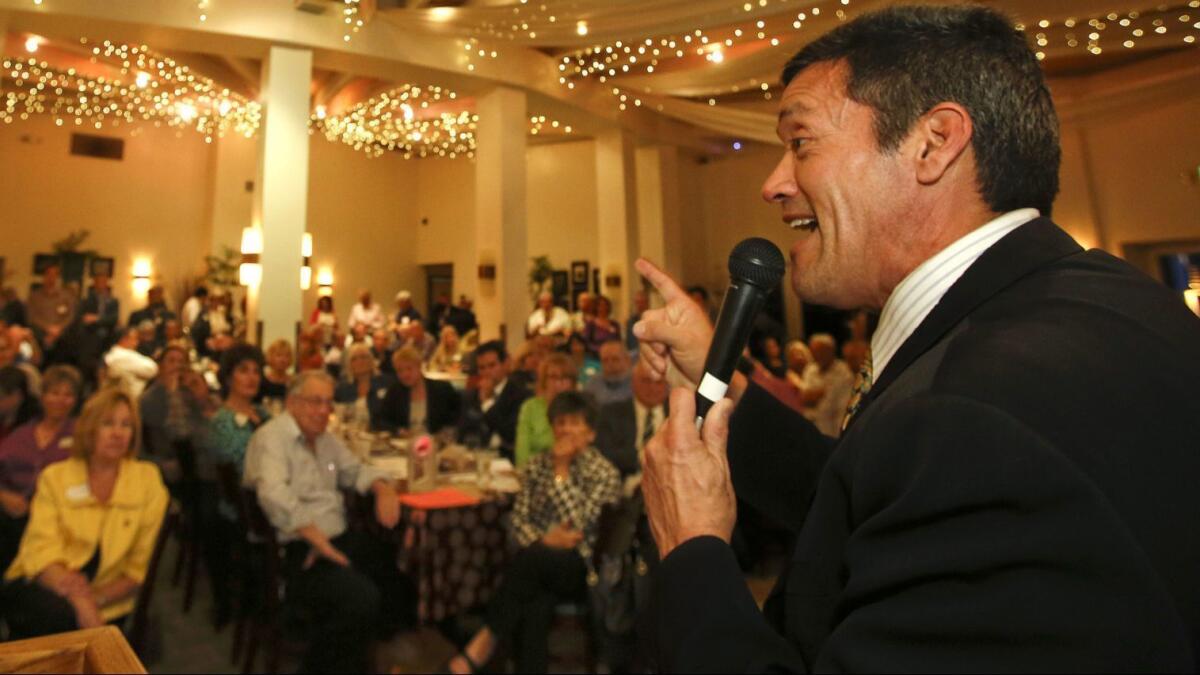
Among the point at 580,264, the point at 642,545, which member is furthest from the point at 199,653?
the point at 580,264

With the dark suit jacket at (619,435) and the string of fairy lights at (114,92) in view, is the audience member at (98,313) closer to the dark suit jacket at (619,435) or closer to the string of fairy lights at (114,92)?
the string of fairy lights at (114,92)

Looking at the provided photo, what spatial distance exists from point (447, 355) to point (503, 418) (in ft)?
7.60

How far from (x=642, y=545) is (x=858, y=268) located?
2408 millimetres

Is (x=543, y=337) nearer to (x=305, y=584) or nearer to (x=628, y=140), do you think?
(x=305, y=584)

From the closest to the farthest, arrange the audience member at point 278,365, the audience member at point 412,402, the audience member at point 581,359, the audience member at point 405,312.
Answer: the audience member at point 412,402 → the audience member at point 278,365 → the audience member at point 581,359 → the audience member at point 405,312

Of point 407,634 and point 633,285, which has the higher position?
point 633,285

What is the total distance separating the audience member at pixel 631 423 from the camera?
405cm

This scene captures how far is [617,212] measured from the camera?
10.4 m

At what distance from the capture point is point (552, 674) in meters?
3.19

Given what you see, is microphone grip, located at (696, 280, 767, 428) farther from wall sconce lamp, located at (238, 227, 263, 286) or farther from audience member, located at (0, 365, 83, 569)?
wall sconce lamp, located at (238, 227, 263, 286)

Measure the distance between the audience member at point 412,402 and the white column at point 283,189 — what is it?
2.45m

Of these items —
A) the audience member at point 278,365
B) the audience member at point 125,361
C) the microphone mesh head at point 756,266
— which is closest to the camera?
the microphone mesh head at point 756,266

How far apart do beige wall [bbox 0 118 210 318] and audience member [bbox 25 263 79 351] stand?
5cm

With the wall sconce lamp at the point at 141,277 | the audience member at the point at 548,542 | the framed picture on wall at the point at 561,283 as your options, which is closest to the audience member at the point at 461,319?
the framed picture on wall at the point at 561,283
